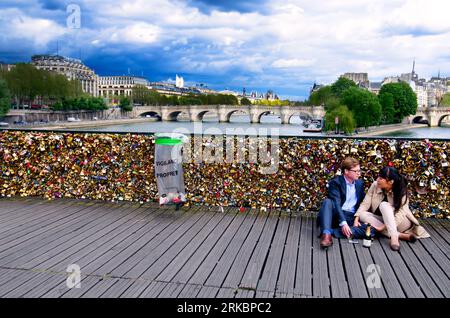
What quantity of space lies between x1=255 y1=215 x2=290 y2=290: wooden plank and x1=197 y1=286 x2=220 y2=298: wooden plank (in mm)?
313

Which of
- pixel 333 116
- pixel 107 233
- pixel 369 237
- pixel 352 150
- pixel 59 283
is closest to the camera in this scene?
pixel 59 283

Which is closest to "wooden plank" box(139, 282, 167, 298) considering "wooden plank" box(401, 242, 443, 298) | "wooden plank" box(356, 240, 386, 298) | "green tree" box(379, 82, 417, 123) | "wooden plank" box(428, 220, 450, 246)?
"wooden plank" box(356, 240, 386, 298)

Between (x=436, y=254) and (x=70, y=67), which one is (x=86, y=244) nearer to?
(x=436, y=254)

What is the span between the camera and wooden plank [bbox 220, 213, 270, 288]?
4473mm

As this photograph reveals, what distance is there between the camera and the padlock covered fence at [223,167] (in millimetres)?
6809

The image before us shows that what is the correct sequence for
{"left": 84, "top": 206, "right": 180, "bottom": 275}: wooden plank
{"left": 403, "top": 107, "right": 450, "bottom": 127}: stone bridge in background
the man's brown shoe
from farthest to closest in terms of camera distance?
{"left": 403, "top": 107, "right": 450, "bottom": 127}: stone bridge in background < the man's brown shoe < {"left": 84, "top": 206, "right": 180, "bottom": 275}: wooden plank

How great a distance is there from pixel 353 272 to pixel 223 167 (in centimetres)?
334

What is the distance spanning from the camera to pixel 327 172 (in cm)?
709

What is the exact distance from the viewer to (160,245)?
563 centimetres

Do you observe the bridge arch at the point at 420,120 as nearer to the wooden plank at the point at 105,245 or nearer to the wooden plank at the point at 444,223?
the wooden plank at the point at 444,223

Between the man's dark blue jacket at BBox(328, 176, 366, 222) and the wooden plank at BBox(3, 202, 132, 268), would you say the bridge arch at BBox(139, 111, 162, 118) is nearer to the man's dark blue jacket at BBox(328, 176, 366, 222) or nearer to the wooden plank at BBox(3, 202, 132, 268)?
the wooden plank at BBox(3, 202, 132, 268)

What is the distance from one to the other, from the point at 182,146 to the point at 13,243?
3.11 metres
